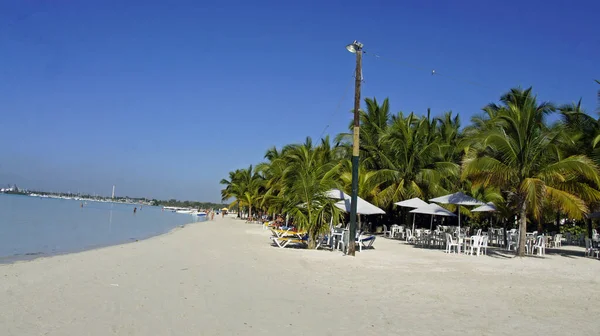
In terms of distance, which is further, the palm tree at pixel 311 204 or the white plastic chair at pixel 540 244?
the white plastic chair at pixel 540 244

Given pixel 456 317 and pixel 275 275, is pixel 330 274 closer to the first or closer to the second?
pixel 275 275

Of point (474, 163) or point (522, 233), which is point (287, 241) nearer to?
point (474, 163)

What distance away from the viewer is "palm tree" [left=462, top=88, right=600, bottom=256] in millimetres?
14578

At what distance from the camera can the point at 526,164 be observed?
1530 cm

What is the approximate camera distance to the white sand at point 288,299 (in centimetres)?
528

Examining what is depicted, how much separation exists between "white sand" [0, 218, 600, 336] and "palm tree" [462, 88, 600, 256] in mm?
4067

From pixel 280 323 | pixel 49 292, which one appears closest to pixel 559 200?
pixel 280 323

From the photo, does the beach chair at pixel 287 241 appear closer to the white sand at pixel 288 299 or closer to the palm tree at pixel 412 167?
the white sand at pixel 288 299

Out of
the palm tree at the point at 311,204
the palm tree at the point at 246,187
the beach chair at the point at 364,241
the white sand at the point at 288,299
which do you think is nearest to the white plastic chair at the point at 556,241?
the beach chair at the point at 364,241

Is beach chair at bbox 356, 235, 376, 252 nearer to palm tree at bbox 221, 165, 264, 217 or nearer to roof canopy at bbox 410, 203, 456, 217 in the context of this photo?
roof canopy at bbox 410, 203, 456, 217

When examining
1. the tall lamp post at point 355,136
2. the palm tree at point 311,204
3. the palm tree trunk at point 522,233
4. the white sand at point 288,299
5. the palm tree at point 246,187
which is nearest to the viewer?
the white sand at point 288,299

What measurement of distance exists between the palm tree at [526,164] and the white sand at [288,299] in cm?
407

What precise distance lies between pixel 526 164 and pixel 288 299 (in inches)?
450

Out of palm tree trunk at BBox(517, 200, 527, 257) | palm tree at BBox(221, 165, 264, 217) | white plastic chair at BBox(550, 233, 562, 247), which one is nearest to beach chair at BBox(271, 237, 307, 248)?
palm tree trunk at BBox(517, 200, 527, 257)
